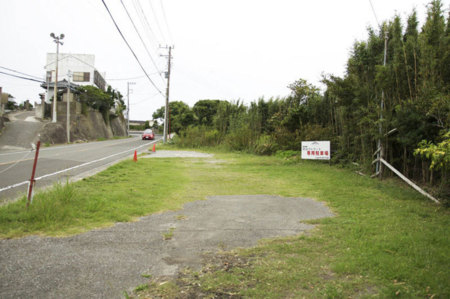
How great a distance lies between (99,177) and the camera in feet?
29.2

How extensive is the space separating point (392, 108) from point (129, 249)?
7.95m

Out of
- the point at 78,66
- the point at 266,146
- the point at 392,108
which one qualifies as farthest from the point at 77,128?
the point at 392,108

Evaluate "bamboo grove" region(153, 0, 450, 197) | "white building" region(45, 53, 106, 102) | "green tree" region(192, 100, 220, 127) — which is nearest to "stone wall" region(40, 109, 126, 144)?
"white building" region(45, 53, 106, 102)

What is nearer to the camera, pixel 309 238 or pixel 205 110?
pixel 309 238

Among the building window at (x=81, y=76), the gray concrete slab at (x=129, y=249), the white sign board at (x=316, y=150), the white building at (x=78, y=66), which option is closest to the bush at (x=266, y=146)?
the white sign board at (x=316, y=150)

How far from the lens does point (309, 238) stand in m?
4.28

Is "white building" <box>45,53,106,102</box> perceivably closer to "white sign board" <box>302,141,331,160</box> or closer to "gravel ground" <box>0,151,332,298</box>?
"white sign board" <box>302,141,331,160</box>

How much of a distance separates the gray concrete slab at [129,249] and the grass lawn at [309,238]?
28 cm

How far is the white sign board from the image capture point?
43.1 ft

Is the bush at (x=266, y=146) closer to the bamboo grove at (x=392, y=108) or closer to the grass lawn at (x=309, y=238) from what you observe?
the bamboo grove at (x=392, y=108)

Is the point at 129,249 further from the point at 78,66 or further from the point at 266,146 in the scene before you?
the point at 78,66

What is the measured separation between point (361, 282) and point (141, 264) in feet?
7.39

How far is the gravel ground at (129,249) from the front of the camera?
116 inches

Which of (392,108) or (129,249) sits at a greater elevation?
(392,108)
